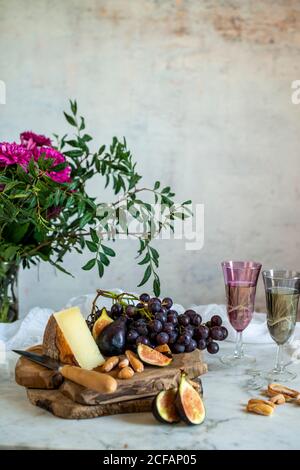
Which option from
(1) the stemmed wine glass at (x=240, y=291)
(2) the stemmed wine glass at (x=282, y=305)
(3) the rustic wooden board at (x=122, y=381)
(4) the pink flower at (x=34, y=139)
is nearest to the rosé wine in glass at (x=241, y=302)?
(1) the stemmed wine glass at (x=240, y=291)

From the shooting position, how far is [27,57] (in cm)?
311

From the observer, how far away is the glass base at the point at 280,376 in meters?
1.29

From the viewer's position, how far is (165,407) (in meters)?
1.02

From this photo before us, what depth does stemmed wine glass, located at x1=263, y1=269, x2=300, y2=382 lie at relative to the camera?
1.31m

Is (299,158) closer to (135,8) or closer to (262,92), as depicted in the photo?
(262,92)

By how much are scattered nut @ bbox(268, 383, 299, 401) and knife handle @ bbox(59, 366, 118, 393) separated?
1.09 ft

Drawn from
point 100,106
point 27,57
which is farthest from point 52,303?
point 27,57

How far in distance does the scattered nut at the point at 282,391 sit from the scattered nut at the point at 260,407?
0.26 ft

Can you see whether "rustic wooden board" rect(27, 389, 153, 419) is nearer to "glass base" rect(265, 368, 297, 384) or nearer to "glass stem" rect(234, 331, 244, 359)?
"glass base" rect(265, 368, 297, 384)

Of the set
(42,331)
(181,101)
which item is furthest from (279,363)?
(181,101)

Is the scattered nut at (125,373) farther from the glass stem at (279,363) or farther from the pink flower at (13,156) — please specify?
the pink flower at (13,156)

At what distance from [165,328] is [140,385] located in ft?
0.65

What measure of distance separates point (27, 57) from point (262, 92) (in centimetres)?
125

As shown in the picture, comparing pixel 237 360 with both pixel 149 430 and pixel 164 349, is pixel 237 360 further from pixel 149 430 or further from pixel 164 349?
pixel 149 430
